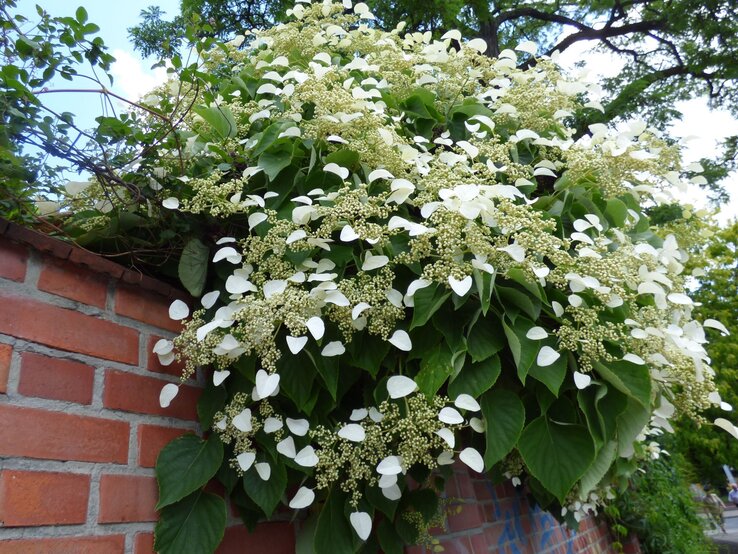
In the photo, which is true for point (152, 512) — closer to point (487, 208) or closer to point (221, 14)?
point (487, 208)

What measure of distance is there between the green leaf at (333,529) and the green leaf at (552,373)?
45 cm

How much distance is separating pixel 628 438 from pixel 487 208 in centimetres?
49

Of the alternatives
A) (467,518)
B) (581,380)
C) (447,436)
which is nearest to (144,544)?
(447,436)

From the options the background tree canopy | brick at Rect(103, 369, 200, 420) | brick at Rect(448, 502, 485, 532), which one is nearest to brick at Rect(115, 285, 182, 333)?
brick at Rect(103, 369, 200, 420)

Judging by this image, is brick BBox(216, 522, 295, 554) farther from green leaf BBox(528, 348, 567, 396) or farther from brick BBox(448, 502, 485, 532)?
green leaf BBox(528, 348, 567, 396)

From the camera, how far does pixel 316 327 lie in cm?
91

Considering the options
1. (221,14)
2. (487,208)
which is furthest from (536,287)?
(221,14)

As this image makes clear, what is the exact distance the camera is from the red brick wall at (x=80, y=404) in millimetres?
825

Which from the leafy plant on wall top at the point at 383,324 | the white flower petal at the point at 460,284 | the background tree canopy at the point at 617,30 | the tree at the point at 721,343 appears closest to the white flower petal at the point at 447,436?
the leafy plant on wall top at the point at 383,324

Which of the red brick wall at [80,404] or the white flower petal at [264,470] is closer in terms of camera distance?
the red brick wall at [80,404]

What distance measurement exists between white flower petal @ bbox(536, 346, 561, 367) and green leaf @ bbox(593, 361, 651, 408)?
0.08 meters

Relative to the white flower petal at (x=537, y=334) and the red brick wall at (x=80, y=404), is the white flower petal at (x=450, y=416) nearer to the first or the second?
the white flower petal at (x=537, y=334)

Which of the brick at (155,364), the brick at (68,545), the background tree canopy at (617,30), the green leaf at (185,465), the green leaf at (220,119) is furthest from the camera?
the background tree canopy at (617,30)

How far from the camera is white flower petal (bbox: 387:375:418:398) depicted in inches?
37.3
